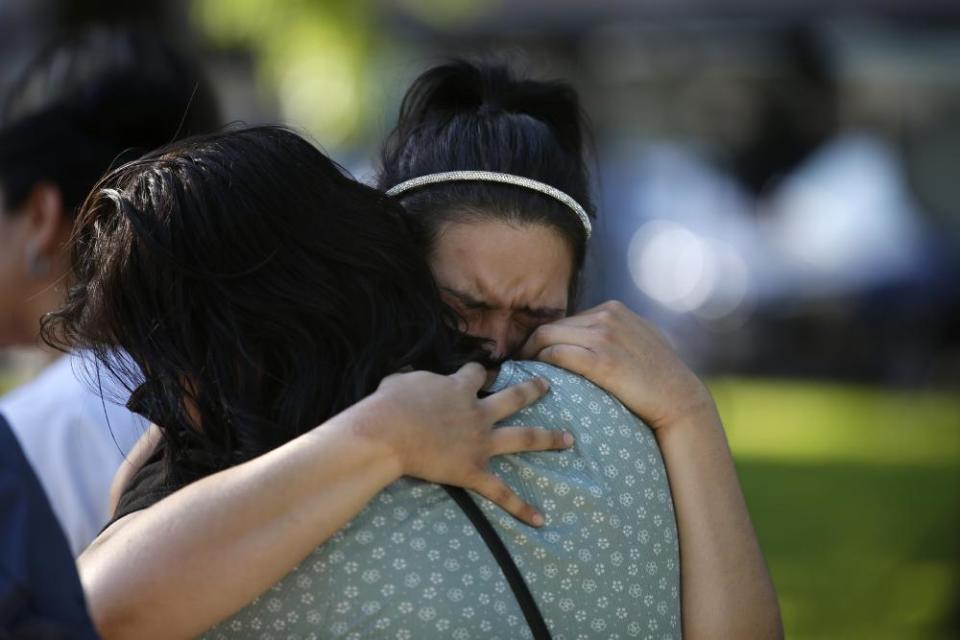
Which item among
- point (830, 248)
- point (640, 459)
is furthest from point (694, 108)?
point (640, 459)

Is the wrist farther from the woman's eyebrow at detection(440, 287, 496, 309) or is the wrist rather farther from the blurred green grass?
the blurred green grass

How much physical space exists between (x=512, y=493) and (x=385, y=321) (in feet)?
0.91

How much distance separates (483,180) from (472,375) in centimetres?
49

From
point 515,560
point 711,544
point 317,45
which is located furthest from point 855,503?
point 515,560

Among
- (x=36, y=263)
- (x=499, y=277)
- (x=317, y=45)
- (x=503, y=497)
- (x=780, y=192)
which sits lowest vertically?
(x=780, y=192)

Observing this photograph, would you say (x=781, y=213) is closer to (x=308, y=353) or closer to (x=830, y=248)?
(x=830, y=248)

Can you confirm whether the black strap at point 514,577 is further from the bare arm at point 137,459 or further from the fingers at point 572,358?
the bare arm at point 137,459

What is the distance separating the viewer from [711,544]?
A: 75.2 inches

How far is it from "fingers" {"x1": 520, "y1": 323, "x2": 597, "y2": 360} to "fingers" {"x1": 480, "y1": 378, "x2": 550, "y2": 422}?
0.15 m

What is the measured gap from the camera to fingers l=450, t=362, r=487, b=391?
177 cm

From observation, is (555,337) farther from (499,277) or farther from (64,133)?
(64,133)

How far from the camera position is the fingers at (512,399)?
1.73m

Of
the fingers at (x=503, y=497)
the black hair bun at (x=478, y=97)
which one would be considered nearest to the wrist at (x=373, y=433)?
the fingers at (x=503, y=497)

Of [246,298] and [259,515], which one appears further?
[246,298]
